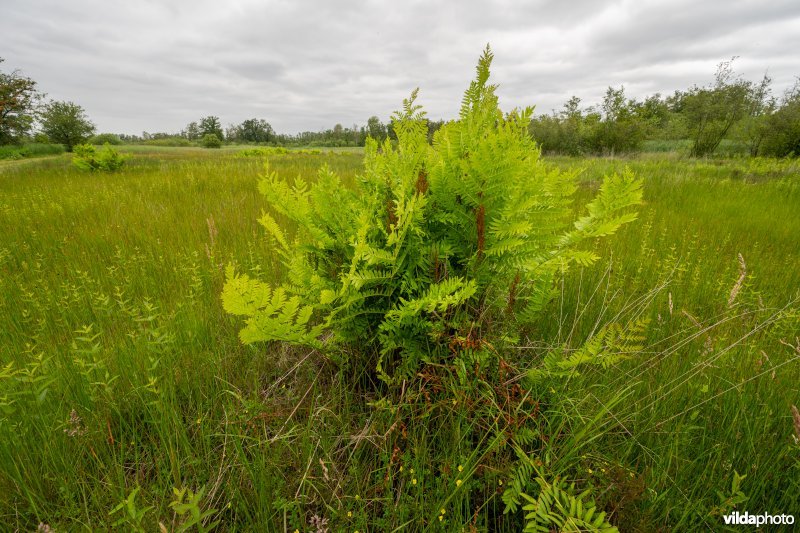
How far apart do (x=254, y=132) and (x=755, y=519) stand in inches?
4771

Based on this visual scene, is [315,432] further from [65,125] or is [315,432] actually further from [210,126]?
[210,126]

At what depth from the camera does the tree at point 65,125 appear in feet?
136

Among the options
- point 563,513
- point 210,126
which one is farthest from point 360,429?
point 210,126

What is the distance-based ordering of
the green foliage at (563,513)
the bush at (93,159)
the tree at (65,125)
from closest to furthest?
1. the green foliage at (563,513)
2. the bush at (93,159)
3. the tree at (65,125)

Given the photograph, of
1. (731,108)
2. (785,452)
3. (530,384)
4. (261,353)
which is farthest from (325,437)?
(731,108)

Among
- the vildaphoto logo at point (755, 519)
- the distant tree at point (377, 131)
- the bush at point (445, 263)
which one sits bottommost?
the vildaphoto logo at point (755, 519)

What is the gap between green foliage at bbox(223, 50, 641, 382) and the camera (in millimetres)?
1332

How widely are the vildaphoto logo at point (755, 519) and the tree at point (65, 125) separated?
58.4m

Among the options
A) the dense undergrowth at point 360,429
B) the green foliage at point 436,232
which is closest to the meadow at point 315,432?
the dense undergrowth at point 360,429

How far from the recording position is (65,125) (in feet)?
138

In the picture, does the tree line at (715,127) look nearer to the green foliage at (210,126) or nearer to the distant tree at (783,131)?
the distant tree at (783,131)

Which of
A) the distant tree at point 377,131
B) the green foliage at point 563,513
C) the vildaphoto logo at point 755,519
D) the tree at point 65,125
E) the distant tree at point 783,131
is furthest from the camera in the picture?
the tree at point 65,125

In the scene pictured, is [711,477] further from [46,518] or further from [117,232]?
[117,232]

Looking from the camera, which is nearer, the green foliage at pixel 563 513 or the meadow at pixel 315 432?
the green foliage at pixel 563 513
